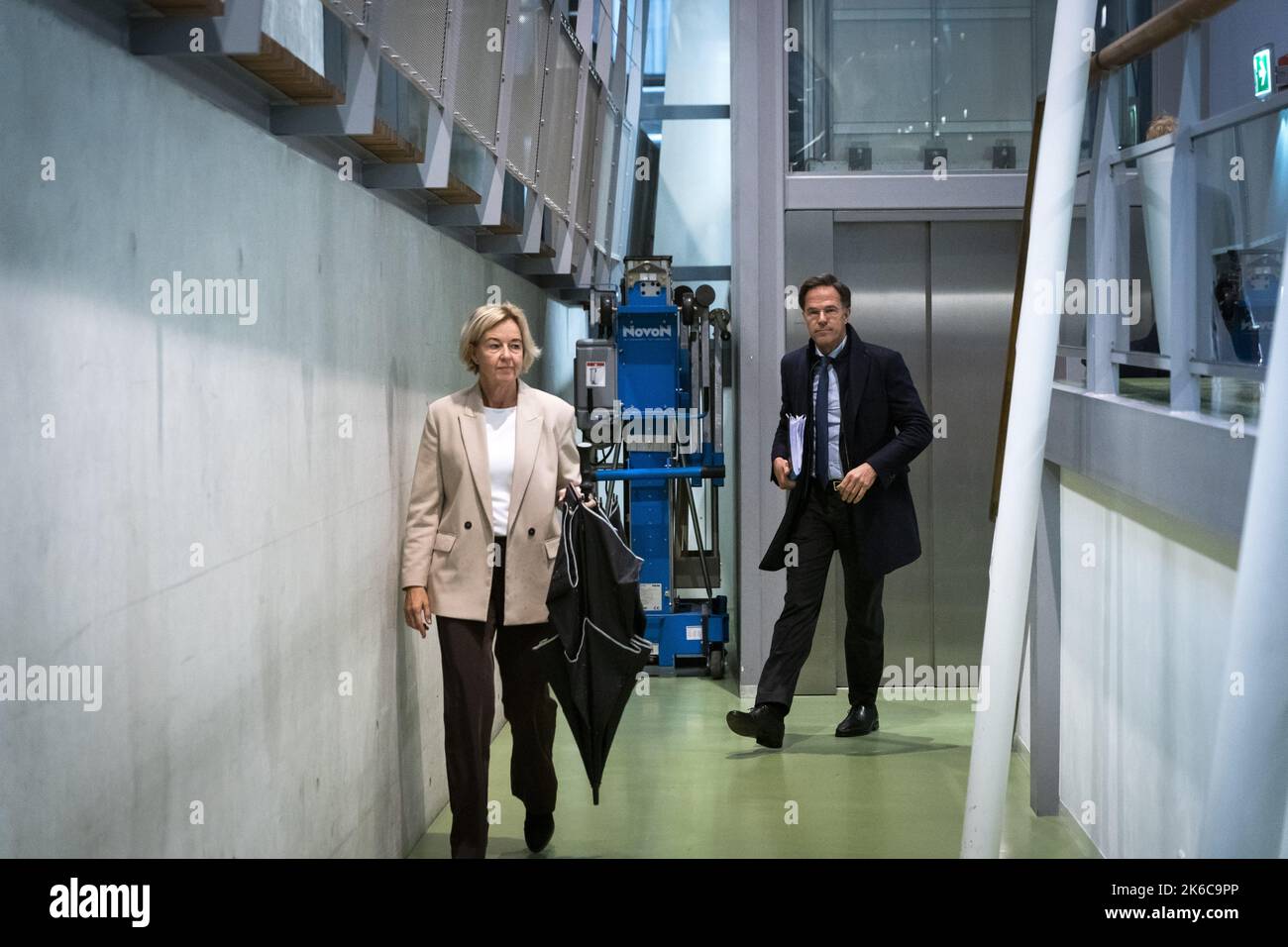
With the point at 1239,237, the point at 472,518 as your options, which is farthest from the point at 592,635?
the point at 1239,237

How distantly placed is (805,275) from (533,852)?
3.56m

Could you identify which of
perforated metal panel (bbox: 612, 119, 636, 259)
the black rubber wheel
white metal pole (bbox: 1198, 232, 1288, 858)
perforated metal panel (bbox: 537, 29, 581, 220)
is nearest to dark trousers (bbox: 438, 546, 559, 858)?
white metal pole (bbox: 1198, 232, 1288, 858)

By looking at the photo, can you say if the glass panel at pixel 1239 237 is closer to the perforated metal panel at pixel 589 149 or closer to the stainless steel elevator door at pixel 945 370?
the stainless steel elevator door at pixel 945 370

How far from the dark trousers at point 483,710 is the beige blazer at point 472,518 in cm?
7

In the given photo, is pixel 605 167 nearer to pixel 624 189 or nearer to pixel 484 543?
pixel 624 189

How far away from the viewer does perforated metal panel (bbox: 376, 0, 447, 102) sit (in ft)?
12.4

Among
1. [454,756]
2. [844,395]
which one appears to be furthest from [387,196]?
[844,395]

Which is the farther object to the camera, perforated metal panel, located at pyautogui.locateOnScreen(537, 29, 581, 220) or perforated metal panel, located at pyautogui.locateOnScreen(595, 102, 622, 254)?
perforated metal panel, located at pyautogui.locateOnScreen(595, 102, 622, 254)

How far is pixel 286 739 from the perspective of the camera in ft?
11.5

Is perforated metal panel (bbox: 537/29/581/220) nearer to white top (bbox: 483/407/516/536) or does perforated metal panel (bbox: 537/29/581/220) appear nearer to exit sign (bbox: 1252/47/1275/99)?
white top (bbox: 483/407/516/536)

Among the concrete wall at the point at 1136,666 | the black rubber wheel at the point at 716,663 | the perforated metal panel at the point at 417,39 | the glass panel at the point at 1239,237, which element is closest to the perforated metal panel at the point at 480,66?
the perforated metal panel at the point at 417,39

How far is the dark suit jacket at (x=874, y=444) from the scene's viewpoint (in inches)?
231

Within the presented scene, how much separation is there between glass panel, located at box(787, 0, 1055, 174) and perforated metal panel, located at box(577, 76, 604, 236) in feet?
4.37
